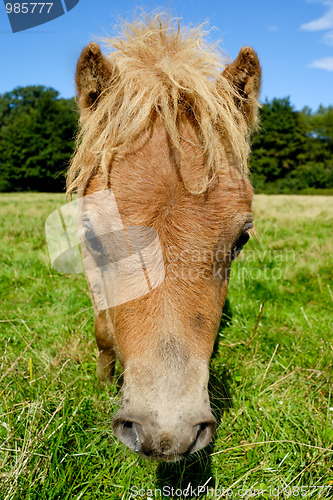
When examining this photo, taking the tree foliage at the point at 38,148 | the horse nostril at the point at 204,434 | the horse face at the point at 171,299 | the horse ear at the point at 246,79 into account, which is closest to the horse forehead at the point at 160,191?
the horse face at the point at 171,299

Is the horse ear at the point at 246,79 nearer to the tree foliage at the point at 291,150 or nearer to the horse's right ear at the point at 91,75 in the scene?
the horse's right ear at the point at 91,75

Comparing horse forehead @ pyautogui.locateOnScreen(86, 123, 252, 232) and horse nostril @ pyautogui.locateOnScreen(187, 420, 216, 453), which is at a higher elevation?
horse forehead @ pyautogui.locateOnScreen(86, 123, 252, 232)

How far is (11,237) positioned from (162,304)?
707 cm

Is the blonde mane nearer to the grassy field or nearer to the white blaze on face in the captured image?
the white blaze on face

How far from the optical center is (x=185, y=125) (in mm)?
2090

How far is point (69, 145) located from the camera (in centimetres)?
3762

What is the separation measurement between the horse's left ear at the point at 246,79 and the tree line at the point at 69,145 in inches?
1243

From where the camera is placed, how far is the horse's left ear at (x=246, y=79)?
2.25 metres

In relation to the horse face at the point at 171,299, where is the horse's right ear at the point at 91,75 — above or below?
above

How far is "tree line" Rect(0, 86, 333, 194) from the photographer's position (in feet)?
129

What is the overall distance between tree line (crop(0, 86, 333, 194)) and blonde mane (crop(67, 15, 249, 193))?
3178 centimetres

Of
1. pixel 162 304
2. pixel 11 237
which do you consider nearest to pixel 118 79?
pixel 162 304

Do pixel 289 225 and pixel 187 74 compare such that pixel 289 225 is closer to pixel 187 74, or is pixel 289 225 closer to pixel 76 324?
pixel 76 324

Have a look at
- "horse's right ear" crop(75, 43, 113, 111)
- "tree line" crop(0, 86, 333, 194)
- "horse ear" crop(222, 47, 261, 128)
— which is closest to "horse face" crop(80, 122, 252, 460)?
"horse's right ear" crop(75, 43, 113, 111)
